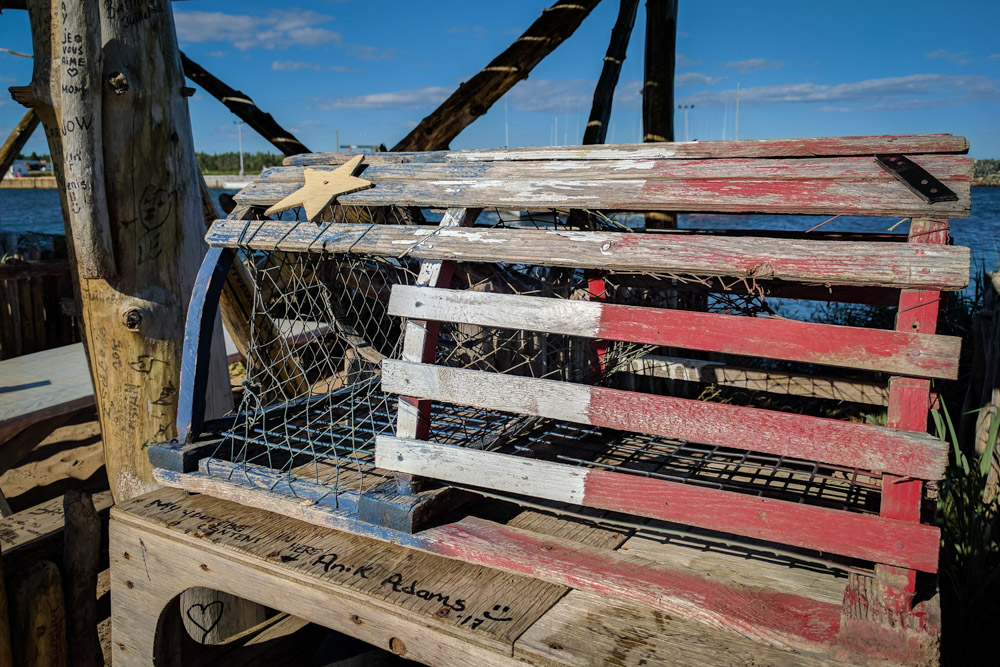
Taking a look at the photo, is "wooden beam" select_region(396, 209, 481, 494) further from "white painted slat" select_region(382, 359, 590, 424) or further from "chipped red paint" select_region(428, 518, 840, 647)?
"chipped red paint" select_region(428, 518, 840, 647)

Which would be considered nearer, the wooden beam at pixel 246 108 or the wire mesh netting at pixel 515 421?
the wire mesh netting at pixel 515 421

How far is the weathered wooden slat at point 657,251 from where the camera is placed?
1.87m

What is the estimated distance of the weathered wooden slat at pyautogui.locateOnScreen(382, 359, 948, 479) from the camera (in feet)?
6.20

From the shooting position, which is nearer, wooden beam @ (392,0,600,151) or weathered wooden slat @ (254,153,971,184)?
weathered wooden slat @ (254,153,971,184)

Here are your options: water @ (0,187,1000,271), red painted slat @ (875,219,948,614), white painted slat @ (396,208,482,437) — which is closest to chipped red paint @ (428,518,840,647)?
red painted slat @ (875,219,948,614)

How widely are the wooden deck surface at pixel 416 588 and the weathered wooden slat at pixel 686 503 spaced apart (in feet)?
0.95

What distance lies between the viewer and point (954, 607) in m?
3.13

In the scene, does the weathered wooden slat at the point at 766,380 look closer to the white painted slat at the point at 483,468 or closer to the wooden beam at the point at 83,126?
the white painted slat at the point at 483,468

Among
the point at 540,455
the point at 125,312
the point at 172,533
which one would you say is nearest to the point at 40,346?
Result: the point at 125,312

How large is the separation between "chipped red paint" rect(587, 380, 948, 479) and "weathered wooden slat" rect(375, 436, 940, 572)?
6.2 inches

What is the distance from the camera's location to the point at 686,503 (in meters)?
2.14

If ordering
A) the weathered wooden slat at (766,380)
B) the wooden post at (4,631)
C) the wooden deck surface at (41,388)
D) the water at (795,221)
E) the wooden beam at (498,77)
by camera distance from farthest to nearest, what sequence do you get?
the water at (795,221) < the wooden beam at (498,77) < the wooden deck surface at (41,388) < the weathered wooden slat at (766,380) < the wooden post at (4,631)

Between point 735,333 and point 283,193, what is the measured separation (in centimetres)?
188

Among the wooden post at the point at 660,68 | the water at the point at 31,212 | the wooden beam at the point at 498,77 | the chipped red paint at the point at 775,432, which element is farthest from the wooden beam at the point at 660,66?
the water at the point at 31,212
